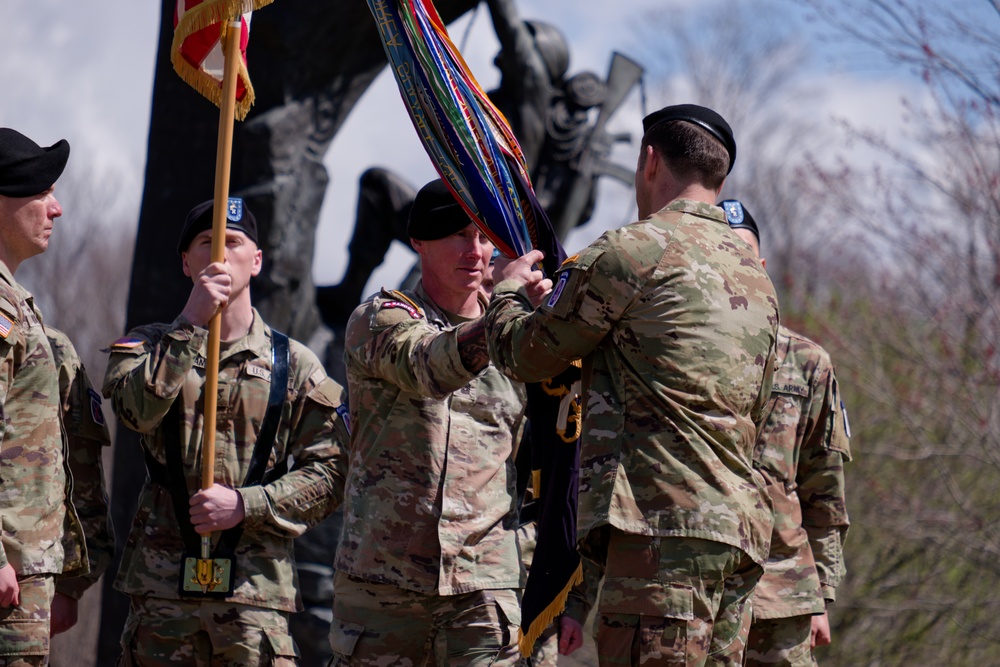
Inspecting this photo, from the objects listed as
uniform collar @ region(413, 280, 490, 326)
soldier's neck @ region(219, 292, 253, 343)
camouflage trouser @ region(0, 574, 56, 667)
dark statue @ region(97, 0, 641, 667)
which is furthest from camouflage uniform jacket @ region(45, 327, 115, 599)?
dark statue @ region(97, 0, 641, 667)

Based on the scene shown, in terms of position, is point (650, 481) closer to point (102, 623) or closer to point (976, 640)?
point (102, 623)

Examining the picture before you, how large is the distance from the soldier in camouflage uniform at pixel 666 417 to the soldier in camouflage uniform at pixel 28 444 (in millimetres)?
1555

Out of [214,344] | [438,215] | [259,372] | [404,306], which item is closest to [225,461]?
[259,372]

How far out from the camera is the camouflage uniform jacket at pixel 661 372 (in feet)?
11.2

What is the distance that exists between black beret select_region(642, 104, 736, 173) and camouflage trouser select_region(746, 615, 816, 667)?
2024mm

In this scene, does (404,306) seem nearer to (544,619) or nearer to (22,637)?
(544,619)

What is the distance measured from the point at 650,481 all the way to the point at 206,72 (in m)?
2.33

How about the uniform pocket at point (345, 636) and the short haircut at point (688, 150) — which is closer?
the short haircut at point (688, 150)

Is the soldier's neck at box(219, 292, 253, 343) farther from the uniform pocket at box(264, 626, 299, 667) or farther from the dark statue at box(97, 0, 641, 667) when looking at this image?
the dark statue at box(97, 0, 641, 667)

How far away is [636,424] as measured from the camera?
3.45m

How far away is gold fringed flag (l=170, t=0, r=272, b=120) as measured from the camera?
14.8 feet

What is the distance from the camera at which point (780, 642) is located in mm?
4941

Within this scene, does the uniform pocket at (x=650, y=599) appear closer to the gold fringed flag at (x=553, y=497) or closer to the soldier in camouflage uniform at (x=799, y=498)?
the gold fringed flag at (x=553, y=497)

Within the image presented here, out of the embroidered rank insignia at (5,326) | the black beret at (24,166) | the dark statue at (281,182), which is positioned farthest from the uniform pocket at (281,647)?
the dark statue at (281,182)
